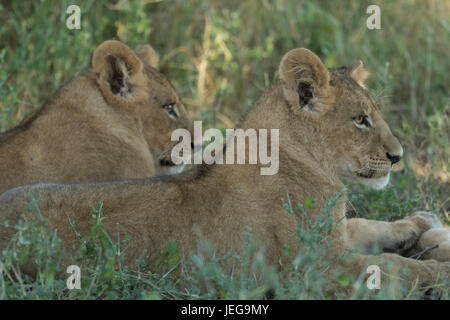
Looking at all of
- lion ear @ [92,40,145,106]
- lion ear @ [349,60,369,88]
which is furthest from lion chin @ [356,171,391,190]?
lion ear @ [92,40,145,106]

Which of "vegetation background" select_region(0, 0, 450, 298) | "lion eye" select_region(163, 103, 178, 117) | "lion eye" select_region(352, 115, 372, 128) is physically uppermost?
"vegetation background" select_region(0, 0, 450, 298)

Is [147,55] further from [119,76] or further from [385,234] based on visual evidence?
[385,234]

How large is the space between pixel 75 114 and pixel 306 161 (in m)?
1.81

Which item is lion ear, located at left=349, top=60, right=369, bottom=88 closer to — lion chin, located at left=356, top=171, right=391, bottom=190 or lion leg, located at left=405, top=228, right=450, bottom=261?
lion chin, located at left=356, top=171, right=391, bottom=190

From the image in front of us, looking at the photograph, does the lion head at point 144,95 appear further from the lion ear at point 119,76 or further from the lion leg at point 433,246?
the lion leg at point 433,246

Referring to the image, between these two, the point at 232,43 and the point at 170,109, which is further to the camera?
the point at 232,43

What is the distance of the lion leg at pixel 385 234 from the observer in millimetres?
4656

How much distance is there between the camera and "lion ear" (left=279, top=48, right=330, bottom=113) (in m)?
4.19

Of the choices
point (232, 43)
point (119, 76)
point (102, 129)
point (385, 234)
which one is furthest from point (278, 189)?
point (232, 43)

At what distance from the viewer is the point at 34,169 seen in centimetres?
476

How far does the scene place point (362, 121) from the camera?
171 inches

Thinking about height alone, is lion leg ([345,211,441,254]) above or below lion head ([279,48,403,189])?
below

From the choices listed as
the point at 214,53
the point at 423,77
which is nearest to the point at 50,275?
the point at 214,53

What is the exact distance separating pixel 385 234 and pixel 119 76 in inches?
85.5
